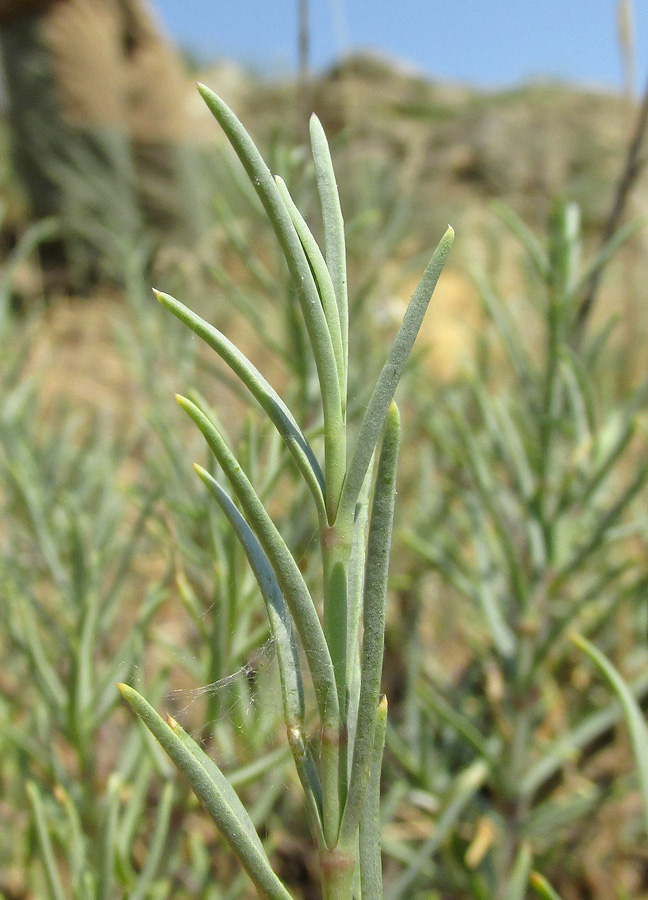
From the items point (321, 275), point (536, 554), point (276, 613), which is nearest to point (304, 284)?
point (321, 275)

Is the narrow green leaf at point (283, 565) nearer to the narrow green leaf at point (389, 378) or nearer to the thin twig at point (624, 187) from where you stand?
the narrow green leaf at point (389, 378)

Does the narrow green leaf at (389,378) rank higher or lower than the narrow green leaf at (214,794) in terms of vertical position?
higher

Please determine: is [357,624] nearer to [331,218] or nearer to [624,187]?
[331,218]

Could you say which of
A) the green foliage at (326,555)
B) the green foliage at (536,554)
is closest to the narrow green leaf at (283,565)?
the green foliage at (326,555)

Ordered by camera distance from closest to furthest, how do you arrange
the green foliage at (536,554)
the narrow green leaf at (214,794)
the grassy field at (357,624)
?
1. the narrow green leaf at (214,794)
2. the grassy field at (357,624)
3. the green foliage at (536,554)

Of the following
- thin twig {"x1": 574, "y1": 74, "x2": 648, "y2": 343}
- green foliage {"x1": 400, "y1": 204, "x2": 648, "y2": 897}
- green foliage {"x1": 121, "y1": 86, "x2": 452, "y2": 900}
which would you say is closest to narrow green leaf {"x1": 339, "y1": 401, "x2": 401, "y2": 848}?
green foliage {"x1": 121, "y1": 86, "x2": 452, "y2": 900}

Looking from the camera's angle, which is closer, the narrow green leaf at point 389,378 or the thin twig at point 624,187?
the narrow green leaf at point 389,378

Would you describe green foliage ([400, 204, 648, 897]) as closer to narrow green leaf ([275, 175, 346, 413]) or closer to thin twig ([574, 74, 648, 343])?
thin twig ([574, 74, 648, 343])
